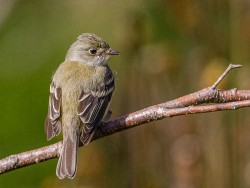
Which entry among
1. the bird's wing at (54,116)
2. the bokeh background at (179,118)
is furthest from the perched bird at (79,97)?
the bokeh background at (179,118)

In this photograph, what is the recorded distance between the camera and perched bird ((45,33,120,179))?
20.8 ft

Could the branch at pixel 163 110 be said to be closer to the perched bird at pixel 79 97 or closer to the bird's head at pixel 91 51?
the perched bird at pixel 79 97

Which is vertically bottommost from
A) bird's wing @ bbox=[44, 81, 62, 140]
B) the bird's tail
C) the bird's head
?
the bird's tail

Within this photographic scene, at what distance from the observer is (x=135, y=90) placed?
7.62m

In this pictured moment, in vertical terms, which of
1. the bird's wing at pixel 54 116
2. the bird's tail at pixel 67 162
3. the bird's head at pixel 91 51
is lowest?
the bird's tail at pixel 67 162

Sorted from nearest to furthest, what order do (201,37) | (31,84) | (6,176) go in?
(201,37)
(6,176)
(31,84)

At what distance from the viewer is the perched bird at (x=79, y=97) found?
20.8ft

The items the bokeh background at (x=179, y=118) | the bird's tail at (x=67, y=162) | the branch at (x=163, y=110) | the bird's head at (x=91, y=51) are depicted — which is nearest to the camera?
the branch at (x=163, y=110)

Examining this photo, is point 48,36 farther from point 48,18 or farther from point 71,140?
point 71,140

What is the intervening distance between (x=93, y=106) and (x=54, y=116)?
0.35m

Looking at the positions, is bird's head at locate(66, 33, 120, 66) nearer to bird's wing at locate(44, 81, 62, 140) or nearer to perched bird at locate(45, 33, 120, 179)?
perched bird at locate(45, 33, 120, 179)

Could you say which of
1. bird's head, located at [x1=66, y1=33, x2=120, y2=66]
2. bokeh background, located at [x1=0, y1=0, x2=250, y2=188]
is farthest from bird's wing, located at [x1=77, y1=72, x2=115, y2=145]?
bokeh background, located at [x1=0, y1=0, x2=250, y2=188]

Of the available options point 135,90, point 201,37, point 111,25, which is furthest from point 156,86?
point 111,25

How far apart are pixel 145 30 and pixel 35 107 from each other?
3.55m
